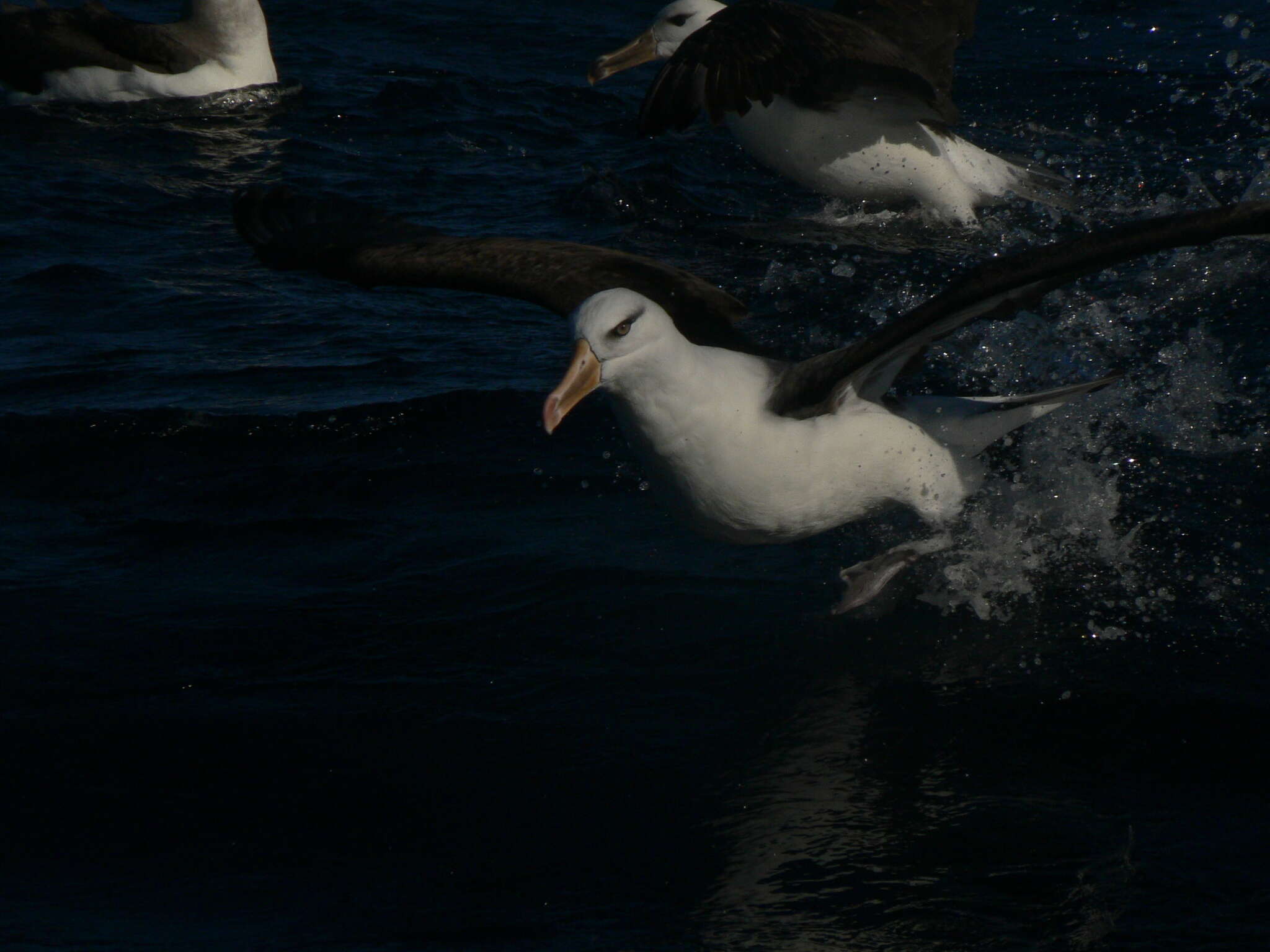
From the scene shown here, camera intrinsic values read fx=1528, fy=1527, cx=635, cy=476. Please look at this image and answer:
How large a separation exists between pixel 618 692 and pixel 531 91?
8.41 meters

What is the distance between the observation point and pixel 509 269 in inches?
235

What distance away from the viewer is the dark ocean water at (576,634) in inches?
160

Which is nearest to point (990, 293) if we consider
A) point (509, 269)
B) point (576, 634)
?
point (576, 634)

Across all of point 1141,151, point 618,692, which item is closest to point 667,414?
point 618,692

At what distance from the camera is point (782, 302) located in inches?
326

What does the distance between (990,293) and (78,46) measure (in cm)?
906

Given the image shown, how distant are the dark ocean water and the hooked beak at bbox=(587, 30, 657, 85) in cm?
134

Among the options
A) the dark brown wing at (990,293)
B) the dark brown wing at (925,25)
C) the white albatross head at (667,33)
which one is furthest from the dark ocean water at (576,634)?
Result: the white albatross head at (667,33)

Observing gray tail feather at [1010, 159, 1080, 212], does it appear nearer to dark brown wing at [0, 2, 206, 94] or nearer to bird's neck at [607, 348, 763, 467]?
bird's neck at [607, 348, 763, 467]

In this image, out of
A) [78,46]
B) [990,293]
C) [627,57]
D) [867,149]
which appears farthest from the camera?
[78,46]

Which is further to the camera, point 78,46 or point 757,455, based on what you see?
point 78,46

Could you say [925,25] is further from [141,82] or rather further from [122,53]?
[122,53]

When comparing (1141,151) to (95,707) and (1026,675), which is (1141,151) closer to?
(1026,675)

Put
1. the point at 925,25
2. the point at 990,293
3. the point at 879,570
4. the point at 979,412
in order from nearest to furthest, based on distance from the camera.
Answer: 1. the point at 990,293
2. the point at 879,570
3. the point at 979,412
4. the point at 925,25
